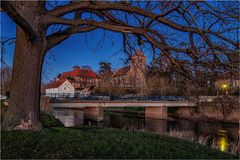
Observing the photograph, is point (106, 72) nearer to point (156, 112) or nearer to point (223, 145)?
point (223, 145)

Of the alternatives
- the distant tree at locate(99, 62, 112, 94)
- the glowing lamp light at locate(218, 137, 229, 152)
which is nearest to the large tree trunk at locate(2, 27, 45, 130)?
the distant tree at locate(99, 62, 112, 94)

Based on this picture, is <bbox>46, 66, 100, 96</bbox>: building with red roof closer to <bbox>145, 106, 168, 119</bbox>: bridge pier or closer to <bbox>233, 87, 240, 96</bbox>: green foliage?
<bbox>145, 106, 168, 119</bbox>: bridge pier

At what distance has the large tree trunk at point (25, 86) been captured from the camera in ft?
23.3

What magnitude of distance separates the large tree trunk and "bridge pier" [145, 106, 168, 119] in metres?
34.1

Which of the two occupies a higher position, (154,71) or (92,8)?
(92,8)

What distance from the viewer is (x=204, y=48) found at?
289 inches

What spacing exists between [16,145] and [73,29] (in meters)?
4.10

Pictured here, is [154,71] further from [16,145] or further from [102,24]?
[16,145]

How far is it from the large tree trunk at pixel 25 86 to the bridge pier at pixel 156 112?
34082 mm

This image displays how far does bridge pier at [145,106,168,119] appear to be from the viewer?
40406mm

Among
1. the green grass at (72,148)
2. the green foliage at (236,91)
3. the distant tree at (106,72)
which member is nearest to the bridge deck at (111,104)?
the distant tree at (106,72)

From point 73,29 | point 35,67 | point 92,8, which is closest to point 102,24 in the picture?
point 92,8

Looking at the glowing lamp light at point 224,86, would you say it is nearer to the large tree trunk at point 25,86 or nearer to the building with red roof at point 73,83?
the large tree trunk at point 25,86

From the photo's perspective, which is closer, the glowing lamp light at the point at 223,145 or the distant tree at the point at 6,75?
the distant tree at the point at 6,75
